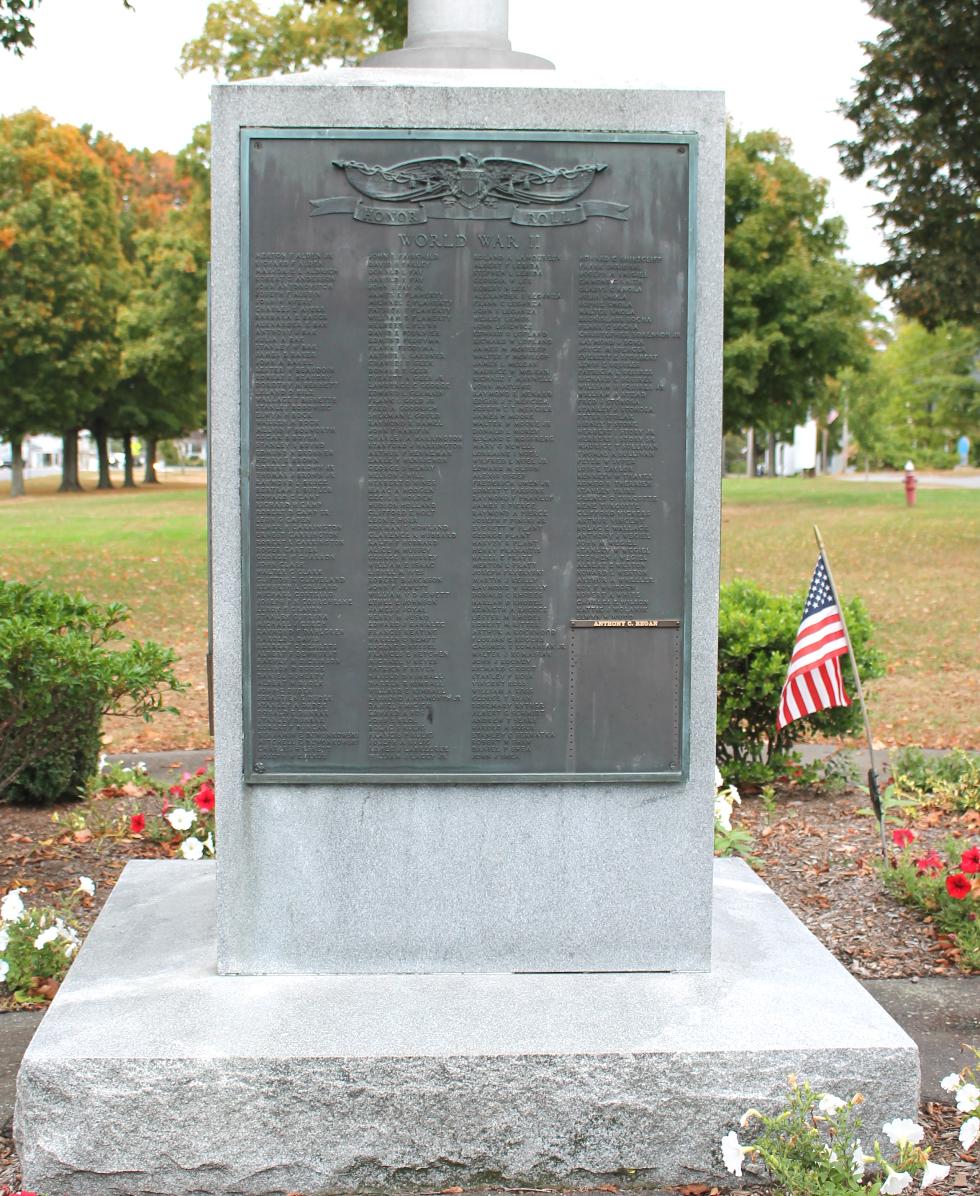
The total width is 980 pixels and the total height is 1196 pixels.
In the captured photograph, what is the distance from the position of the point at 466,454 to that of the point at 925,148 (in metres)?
20.1

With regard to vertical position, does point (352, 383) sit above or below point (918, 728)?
above

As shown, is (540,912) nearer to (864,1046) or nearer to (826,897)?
(864,1046)

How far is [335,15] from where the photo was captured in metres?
35.2

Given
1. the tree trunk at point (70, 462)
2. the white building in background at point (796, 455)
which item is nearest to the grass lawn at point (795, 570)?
the tree trunk at point (70, 462)

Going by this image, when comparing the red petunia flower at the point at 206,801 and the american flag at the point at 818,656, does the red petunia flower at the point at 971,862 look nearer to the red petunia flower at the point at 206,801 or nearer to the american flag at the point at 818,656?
the american flag at the point at 818,656

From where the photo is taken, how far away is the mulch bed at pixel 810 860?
5535mm

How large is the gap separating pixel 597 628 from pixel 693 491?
50 centimetres

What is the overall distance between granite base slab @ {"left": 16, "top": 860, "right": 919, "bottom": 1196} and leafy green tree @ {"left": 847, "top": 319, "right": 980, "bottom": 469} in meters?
68.3

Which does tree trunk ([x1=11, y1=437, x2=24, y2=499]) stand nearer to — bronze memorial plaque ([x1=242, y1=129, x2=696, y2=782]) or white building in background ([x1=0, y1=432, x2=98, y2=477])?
bronze memorial plaque ([x1=242, y1=129, x2=696, y2=782])

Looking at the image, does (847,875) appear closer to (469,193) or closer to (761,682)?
(761,682)

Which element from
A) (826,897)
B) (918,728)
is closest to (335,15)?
(918,728)

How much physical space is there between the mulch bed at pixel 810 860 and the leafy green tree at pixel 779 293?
2895 cm

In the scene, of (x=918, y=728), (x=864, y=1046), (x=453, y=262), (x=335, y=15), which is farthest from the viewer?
(x=335, y=15)

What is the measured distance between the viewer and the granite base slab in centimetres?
358
